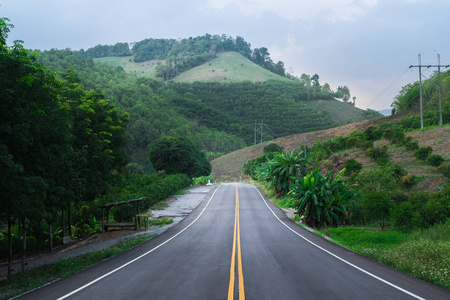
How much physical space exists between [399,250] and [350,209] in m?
13.0

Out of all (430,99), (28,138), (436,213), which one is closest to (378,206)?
(436,213)

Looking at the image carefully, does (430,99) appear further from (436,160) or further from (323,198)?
(323,198)

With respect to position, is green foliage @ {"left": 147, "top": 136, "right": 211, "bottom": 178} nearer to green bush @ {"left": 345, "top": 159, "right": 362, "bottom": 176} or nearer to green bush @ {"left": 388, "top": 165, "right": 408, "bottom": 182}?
green bush @ {"left": 345, "top": 159, "right": 362, "bottom": 176}

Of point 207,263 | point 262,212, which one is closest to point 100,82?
point 262,212

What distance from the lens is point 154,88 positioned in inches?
6762

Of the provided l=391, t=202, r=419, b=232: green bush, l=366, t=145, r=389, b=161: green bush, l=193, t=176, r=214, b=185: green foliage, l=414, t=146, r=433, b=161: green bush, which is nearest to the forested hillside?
l=193, t=176, r=214, b=185: green foliage

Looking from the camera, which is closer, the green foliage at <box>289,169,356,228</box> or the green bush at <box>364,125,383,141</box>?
the green foliage at <box>289,169,356,228</box>

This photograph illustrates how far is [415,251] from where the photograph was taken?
42.1ft

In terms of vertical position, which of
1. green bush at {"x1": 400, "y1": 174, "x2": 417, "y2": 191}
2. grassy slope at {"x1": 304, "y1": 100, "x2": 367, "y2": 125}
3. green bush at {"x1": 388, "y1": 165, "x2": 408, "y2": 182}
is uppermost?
grassy slope at {"x1": 304, "y1": 100, "x2": 367, "y2": 125}

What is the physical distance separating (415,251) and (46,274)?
12.7 metres

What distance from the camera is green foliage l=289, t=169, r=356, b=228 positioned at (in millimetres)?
24531

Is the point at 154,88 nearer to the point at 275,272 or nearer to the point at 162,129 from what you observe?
the point at 162,129

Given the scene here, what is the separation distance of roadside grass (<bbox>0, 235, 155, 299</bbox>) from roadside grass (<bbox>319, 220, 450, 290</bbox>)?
10850 mm

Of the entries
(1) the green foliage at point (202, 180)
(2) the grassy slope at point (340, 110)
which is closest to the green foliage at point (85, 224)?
(1) the green foliage at point (202, 180)
